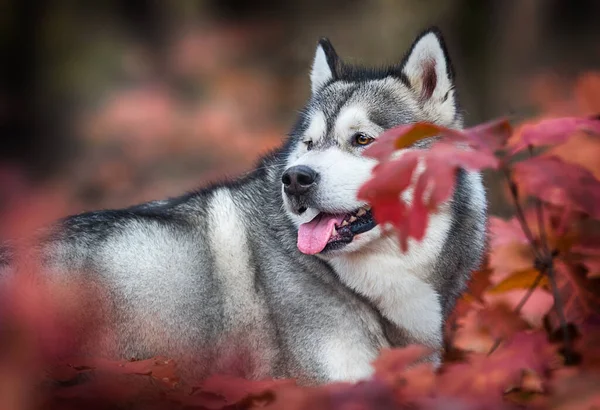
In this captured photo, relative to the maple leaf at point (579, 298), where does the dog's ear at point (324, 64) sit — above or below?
above

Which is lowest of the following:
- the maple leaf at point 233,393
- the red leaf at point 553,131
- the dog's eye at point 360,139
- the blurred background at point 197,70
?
the maple leaf at point 233,393

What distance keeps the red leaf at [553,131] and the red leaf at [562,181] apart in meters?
0.06

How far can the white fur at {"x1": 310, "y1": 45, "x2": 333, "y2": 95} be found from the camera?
4008mm

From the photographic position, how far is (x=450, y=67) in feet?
11.9

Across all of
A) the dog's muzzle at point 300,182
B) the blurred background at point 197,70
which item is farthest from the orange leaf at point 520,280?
the blurred background at point 197,70

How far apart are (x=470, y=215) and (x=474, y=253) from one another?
0.69 feet

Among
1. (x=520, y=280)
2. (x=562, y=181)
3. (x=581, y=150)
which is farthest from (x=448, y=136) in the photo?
(x=581, y=150)

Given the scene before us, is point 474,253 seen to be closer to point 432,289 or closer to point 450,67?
point 432,289

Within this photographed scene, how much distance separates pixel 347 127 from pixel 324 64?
677mm

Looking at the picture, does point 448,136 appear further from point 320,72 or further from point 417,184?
→ point 320,72

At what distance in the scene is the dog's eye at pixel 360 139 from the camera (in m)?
3.44

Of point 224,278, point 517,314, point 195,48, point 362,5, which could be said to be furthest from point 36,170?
point 517,314

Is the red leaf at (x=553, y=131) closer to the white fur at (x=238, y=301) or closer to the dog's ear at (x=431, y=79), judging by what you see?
the dog's ear at (x=431, y=79)

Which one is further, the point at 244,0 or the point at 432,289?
the point at 244,0
